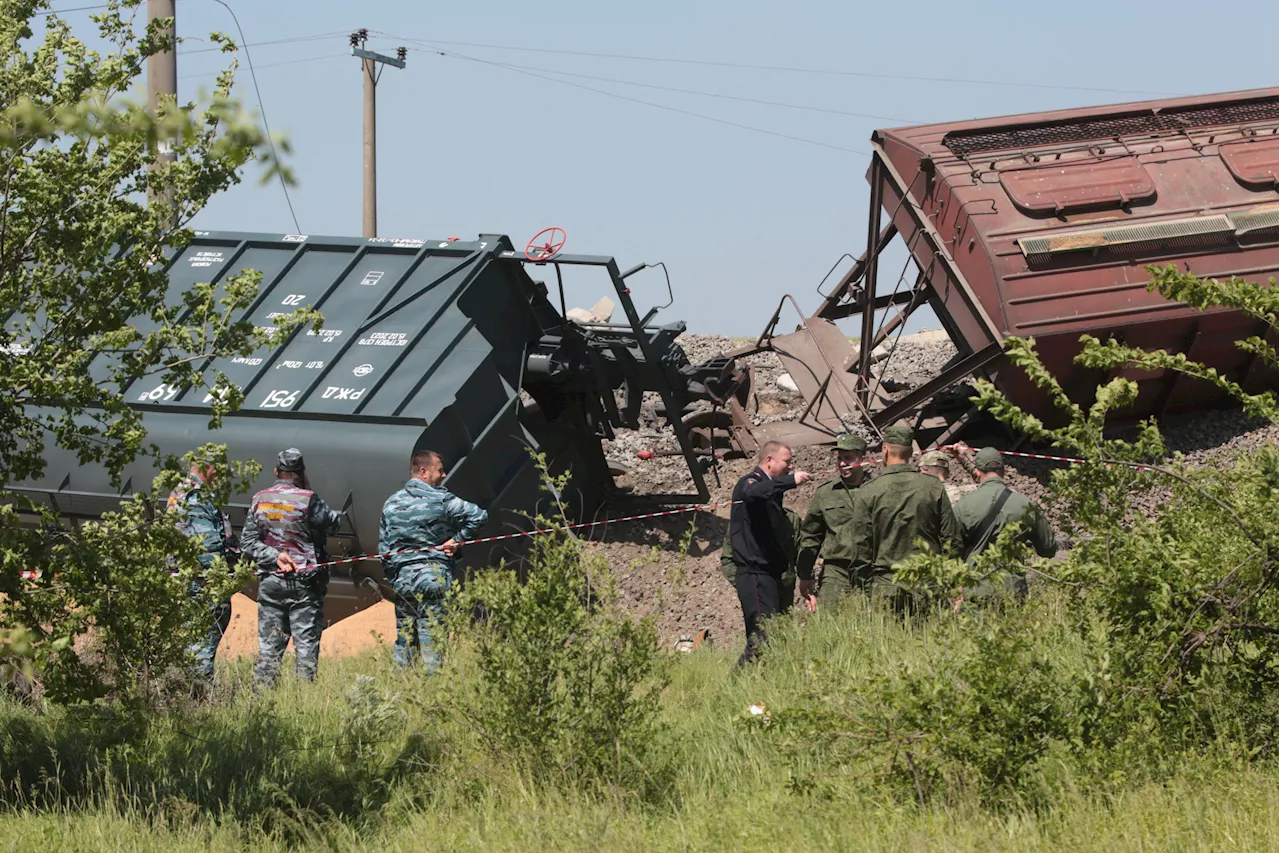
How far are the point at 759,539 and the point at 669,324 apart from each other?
3914mm

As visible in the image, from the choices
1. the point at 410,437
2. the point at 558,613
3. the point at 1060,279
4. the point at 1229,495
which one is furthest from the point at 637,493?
the point at 1229,495

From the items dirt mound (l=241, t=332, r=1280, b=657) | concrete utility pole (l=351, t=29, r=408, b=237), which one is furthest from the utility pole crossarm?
dirt mound (l=241, t=332, r=1280, b=657)

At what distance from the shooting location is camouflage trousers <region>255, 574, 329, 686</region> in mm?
8438

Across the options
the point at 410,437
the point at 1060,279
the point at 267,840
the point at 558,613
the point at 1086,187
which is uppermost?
the point at 1086,187

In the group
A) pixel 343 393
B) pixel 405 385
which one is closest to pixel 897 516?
pixel 405 385

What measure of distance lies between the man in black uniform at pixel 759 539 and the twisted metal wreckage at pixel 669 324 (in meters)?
2.65

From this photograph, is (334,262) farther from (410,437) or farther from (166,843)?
(166,843)

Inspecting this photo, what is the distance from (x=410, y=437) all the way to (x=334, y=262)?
7.71ft

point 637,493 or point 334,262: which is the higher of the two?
point 334,262

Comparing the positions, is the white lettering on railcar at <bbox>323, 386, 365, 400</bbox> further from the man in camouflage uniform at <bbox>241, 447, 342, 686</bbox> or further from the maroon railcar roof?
the maroon railcar roof

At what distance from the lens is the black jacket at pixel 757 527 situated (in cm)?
785

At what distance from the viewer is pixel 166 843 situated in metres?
5.31

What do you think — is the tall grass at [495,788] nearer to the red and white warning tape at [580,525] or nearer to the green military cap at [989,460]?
the red and white warning tape at [580,525]

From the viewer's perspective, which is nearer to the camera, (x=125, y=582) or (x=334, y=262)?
(x=125, y=582)
